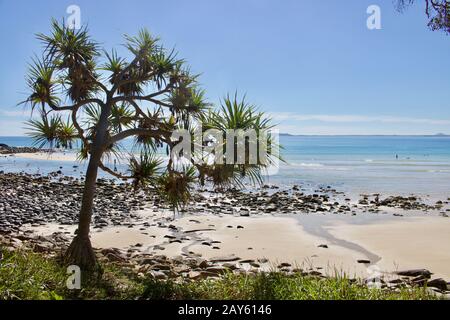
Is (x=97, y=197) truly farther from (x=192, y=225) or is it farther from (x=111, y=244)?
(x=111, y=244)

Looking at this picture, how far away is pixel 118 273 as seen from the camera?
6.80 meters

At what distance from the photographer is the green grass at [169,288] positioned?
4.85 metres

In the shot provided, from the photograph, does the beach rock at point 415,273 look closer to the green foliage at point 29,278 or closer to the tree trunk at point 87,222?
the tree trunk at point 87,222

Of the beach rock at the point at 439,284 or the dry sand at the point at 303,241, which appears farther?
the dry sand at the point at 303,241

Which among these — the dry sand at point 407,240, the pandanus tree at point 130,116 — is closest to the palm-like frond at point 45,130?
the pandanus tree at point 130,116

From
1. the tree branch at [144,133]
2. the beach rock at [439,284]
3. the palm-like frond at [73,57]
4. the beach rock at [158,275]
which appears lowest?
the beach rock at [439,284]

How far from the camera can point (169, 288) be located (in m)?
5.64

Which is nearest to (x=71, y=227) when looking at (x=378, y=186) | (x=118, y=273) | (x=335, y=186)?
(x=118, y=273)

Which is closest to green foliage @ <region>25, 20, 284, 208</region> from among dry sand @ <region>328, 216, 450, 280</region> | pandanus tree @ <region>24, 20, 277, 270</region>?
pandanus tree @ <region>24, 20, 277, 270</region>

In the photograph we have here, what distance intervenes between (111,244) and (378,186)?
19.1 metres

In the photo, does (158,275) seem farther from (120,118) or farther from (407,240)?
(407,240)

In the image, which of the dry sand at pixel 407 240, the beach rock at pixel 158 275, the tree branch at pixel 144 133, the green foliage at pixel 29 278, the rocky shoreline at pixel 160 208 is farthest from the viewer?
the dry sand at pixel 407 240

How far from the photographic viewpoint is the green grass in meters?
4.85

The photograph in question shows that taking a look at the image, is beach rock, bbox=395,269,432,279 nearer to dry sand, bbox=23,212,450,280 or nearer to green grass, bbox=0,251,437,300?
dry sand, bbox=23,212,450,280
